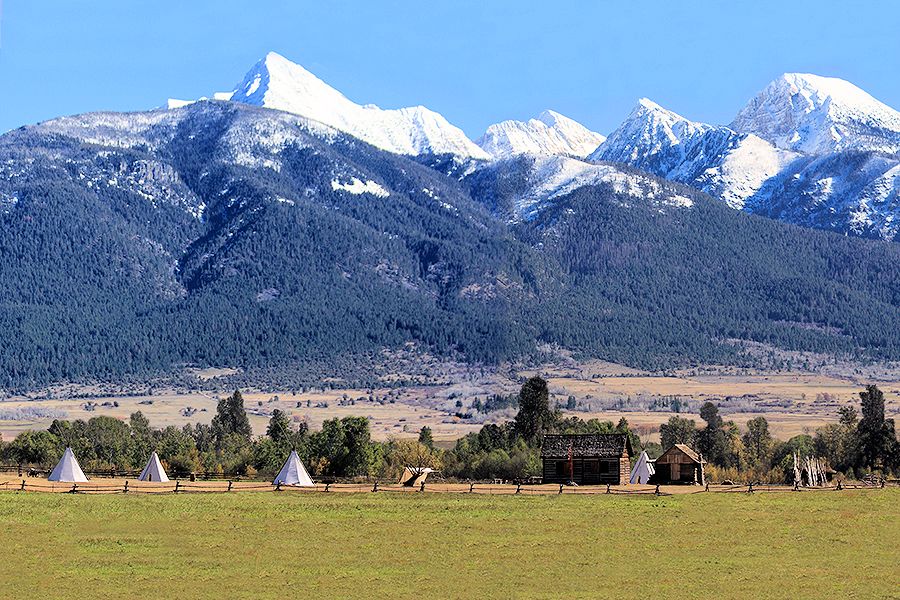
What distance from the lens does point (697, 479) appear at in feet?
403

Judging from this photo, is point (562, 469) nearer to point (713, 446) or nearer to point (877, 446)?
point (877, 446)

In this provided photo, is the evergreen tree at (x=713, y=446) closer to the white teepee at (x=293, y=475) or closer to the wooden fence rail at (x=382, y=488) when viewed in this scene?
the wooden fence rail at (x=382, y=488)

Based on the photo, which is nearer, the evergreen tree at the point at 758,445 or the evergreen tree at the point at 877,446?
the evergreen tree at the point at 877,446

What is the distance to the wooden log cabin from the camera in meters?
123

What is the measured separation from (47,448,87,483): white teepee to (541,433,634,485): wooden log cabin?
120 ft

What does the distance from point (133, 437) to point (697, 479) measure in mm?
82347

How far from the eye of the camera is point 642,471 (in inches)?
5007

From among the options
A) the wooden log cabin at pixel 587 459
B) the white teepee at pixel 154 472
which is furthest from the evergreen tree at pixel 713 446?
the white teepee at pixel 154 472

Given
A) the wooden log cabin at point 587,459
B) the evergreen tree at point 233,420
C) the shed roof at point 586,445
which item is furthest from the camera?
the evergreen tree at point 233,420

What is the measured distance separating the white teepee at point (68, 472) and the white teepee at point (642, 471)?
43.7 m

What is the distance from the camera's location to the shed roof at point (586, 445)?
123500mm

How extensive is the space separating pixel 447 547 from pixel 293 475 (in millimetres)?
43878

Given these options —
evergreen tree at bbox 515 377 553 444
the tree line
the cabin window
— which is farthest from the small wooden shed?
evergreen tree at bbox 515 377 553 444

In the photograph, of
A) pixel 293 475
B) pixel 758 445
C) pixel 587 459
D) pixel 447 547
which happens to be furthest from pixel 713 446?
pixel 447 547
